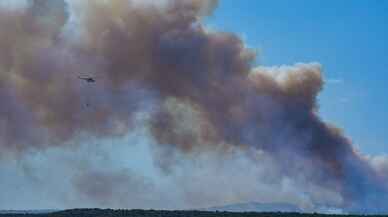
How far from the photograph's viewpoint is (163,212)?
12375 cm

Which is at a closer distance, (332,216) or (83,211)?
(332,216)

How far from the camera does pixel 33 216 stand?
129 metres

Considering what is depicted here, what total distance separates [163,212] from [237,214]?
1348cm

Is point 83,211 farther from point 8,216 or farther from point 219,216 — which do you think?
point 219,216

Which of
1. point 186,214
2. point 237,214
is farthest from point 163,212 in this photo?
point 237,214

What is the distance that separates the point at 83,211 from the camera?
127m

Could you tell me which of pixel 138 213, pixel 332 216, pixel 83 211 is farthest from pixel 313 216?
pixel 83 211

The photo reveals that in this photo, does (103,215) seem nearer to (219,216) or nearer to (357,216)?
(219,216)

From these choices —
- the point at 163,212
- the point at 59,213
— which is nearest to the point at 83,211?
the point at 59,213

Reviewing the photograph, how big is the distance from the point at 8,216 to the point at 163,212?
3130cm

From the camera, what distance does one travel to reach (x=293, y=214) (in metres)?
124

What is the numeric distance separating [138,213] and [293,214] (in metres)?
28.5

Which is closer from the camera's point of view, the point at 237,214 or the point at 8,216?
the point at 237,214

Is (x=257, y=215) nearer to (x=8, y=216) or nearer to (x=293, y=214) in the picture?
(x=293, y=214)
